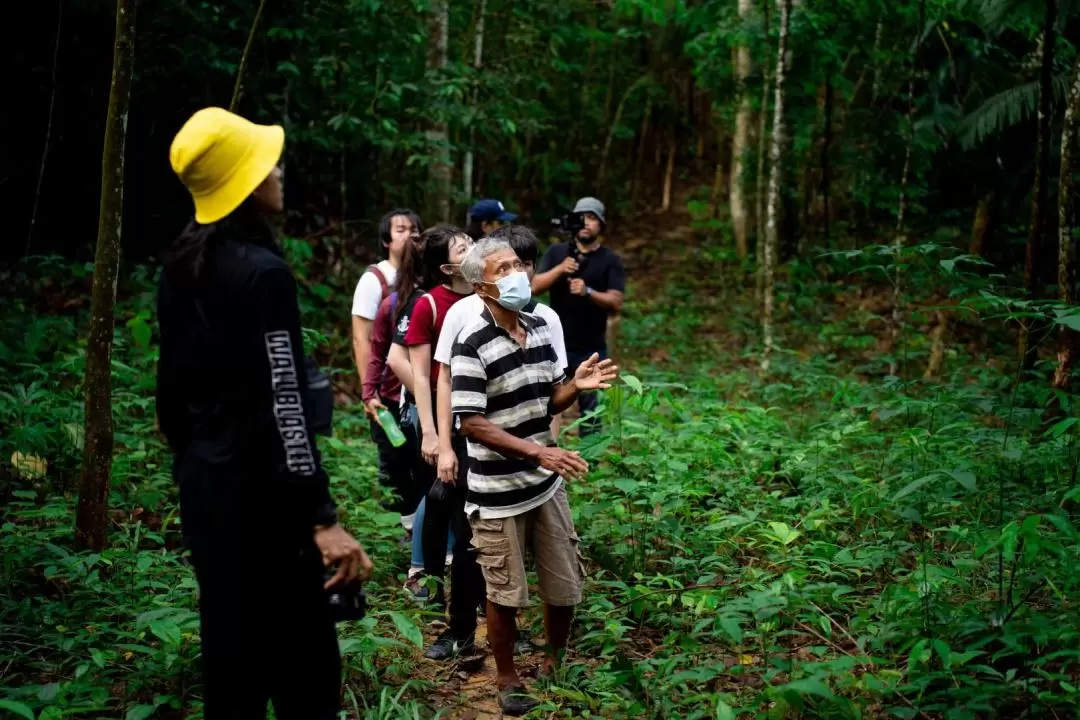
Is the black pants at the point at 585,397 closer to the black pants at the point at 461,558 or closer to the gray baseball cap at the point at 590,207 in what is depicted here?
the gray baseball cap at the point at 590,207

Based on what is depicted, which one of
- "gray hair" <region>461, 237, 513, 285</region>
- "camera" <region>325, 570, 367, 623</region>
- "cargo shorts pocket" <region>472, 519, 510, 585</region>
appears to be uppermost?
"gray hair" <region>461, 237, 513, 285</region>

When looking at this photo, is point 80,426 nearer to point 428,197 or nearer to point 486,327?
point 486,327

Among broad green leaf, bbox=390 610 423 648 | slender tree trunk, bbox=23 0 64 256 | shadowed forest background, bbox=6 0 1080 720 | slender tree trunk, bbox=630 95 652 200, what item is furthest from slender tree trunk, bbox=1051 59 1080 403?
slender tree trunk, bbox=630 95 652 200

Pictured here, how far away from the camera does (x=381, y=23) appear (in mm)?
10922

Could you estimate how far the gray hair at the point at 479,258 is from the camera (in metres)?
3.99

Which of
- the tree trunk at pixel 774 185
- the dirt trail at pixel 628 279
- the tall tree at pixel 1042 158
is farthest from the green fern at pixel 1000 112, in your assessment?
the tall tree at pixel 1042 158

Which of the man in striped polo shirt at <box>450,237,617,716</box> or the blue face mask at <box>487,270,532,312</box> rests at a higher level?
the blue face mask at <box>487,270,532,312</box>

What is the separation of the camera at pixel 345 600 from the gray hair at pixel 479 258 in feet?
5.31

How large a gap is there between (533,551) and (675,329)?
32.5 feet

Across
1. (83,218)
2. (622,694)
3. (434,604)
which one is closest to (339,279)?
(83,218)

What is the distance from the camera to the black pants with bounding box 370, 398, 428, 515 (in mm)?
5340

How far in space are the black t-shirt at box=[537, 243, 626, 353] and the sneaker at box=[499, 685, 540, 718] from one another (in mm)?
3605

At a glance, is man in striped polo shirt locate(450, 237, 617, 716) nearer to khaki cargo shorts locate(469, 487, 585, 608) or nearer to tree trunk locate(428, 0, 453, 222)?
khaki cargo shorts locate(469, 487, 585, 608)

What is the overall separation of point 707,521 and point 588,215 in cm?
277
